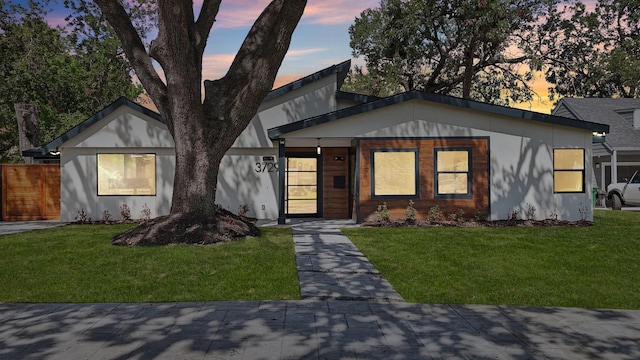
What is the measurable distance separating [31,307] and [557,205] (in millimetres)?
14710

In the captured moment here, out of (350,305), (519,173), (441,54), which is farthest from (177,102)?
(441,54)

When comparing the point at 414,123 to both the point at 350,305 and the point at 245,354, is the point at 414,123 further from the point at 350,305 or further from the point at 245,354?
the point at 245,354

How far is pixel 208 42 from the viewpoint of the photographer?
13414 millimetres

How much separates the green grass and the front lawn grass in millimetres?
2016

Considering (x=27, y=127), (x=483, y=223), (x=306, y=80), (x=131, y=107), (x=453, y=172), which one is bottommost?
(x=483, y=223)

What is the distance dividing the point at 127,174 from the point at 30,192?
154 inches

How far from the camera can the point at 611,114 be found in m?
26.7

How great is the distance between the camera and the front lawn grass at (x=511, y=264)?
695cm

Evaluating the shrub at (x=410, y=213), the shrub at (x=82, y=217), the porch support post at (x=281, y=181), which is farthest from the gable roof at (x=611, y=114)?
the shrub at (x=82, y=217)

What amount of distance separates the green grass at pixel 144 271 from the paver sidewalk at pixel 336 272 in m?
0.24

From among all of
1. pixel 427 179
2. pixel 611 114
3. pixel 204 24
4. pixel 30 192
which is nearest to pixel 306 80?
pixel 427 179

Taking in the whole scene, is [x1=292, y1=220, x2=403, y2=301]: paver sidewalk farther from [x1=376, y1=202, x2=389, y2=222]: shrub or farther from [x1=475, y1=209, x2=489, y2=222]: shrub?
[x1=475, y1=209, x2=489, y2=222]: shrub

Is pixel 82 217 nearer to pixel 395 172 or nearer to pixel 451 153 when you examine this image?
pixel 395 172

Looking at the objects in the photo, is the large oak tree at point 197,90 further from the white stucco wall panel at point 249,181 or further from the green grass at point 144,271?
the white stucco wall panel at point 249,181
